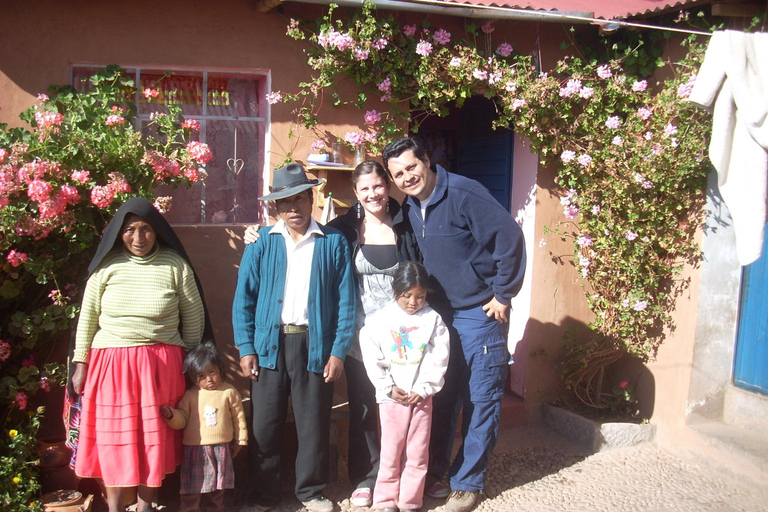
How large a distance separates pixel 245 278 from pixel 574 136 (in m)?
2.73

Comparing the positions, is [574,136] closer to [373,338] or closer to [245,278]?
[373,338]

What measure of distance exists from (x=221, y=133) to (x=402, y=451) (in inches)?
96.7

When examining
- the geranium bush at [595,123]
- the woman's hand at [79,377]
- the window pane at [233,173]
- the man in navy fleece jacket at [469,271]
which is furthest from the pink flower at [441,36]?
the woman's hand at [79,377]

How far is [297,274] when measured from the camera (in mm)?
3771

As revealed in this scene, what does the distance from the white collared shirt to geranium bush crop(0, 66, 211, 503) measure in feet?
2.47

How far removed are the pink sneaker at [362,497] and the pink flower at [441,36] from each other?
2984mm

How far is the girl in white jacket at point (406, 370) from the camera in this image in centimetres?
373

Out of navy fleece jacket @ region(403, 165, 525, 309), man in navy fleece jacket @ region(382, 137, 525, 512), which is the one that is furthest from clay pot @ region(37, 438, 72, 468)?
navy fleece jacket @ region(403, 165, 525, 309)

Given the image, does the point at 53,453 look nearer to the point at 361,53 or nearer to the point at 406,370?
the point at 406,370

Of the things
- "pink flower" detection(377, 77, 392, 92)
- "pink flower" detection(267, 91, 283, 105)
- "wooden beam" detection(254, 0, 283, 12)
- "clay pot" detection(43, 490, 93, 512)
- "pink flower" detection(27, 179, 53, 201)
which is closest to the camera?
"pink flower" detection(27, 179, 53, 201)

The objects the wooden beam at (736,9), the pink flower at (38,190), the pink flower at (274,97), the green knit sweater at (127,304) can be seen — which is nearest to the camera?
the pink flower at (38,190)

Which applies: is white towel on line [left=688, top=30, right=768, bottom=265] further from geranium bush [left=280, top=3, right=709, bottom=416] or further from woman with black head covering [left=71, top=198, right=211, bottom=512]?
woman with black head covering [left=71, top=198, right=211, bottom=512]

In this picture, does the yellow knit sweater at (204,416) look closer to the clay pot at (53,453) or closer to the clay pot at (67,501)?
the clay pot at (67,501)

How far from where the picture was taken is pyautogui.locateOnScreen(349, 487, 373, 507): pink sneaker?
396 centimetres
